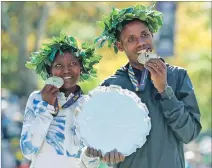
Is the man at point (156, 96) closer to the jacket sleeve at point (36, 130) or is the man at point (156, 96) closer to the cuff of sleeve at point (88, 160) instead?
the cuff of sleeve at point (88, 160)

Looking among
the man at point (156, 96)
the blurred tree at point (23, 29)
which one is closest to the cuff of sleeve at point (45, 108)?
the man at point (156, 96)

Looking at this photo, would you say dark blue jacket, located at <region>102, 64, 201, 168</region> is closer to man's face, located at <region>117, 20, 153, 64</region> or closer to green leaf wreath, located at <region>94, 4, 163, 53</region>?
man's face, located at <region>117, 20, 153, 64</region>

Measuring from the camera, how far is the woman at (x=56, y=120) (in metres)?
4.19

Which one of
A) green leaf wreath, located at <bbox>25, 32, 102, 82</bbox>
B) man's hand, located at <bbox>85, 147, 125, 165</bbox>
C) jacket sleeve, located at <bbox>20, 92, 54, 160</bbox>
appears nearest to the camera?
man's hand, located at <bbox>85, 147, 125, 165</bbox>

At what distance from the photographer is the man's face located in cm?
394

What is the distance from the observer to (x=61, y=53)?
4.43 meters

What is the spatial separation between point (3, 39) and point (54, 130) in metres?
15.3

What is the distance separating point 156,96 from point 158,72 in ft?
0.67

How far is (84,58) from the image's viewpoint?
14.8 ft

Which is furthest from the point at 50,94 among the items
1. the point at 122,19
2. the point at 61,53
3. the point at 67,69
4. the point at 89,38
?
the point at 89,38

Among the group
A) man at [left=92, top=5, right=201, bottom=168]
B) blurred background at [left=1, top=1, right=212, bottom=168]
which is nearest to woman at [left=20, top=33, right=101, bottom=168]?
man at [left=92, top=5, right=201, bottom=168]

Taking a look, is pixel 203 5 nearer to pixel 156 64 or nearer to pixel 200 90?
pixel 200 90

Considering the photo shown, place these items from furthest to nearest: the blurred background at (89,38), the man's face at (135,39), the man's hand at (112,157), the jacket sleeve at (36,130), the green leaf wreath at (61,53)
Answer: the blurred background at (89,38), the green leaf wreath at (61,53), the jacket sleeve at (36,130), the man's face at (135,39), the man's hand at (112,157)

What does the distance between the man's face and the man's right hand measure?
1.87 feet
